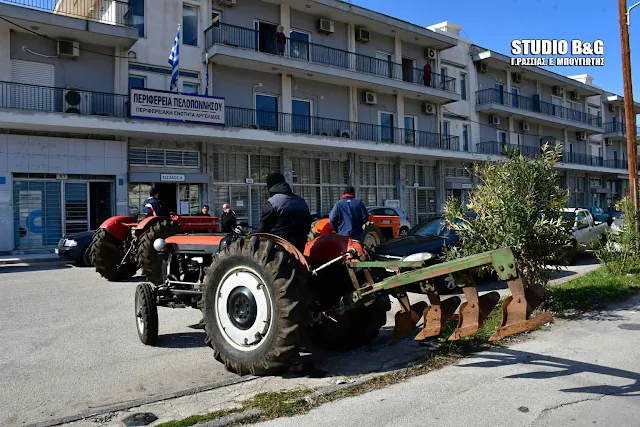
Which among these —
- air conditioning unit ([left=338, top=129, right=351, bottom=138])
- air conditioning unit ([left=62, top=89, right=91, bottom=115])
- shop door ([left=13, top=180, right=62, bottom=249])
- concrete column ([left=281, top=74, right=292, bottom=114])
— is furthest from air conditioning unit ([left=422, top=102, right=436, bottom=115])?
shop door ([left=13, top=180, right=62, bottom=249])

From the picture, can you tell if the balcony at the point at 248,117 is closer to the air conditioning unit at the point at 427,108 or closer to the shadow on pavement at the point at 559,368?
the air conditioning unit at the point at 427,108

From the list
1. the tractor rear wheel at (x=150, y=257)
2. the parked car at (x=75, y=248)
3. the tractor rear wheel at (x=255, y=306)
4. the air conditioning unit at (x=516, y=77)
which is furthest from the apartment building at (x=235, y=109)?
the tractor rear wheel at (x=255, y=306)

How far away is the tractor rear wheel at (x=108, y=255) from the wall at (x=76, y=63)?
419 inches

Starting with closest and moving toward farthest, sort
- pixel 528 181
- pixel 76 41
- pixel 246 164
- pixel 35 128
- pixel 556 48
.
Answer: pixel 528 181, pixel 35 128, pixel 76 41, pixel 246 164, pixel 556 48

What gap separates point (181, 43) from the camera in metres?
21.4

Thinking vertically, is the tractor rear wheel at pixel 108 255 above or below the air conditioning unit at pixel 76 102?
below

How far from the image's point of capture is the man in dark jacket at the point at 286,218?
5.20 metres

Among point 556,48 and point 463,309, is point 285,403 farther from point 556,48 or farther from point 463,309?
point 556,48

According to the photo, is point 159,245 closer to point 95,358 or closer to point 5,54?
point 95,358

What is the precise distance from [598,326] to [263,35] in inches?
829

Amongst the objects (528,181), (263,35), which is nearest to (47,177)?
(263,35)

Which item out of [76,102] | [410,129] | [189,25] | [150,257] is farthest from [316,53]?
[150,257]

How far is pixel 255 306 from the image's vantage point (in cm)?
478

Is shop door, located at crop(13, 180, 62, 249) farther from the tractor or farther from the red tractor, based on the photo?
the tractor
